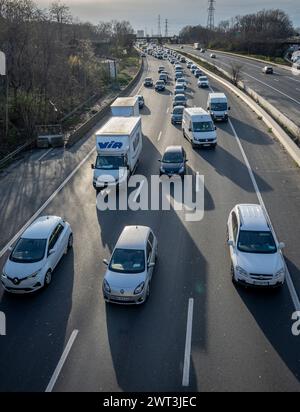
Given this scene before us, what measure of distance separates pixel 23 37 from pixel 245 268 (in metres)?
36.3

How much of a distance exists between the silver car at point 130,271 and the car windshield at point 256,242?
3.43m

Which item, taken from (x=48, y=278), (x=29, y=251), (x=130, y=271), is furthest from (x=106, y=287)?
(x=29, y=251)

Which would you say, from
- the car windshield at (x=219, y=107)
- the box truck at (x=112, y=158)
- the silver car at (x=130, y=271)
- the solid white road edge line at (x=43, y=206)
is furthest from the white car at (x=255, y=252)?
the car windshield at (x=219, y=107)

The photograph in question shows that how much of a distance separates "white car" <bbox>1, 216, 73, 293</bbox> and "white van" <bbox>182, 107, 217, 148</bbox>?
16.5 meters

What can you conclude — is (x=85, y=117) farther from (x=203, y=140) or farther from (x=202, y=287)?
(x=202, y=287)

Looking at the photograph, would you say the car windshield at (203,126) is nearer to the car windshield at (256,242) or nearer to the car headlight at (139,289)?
the car windshield at (256,242)

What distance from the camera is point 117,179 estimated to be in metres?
24.0

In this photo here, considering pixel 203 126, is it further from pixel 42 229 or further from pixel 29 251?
pixel 29 251

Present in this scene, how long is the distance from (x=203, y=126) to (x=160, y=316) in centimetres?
2077

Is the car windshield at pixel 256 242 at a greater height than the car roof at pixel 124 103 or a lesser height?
lesser

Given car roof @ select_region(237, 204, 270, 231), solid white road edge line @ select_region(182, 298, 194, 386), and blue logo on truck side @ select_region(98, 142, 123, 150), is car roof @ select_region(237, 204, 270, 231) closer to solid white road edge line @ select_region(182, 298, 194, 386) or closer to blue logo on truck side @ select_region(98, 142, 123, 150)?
solid white road edge line @ select_region(182, 298, 194, 386)

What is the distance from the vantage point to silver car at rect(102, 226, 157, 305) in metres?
14.1

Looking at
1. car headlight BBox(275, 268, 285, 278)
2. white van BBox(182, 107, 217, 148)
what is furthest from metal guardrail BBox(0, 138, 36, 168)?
car headlight BBox(275, 268, 285, 278)

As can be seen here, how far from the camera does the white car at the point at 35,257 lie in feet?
49.5
